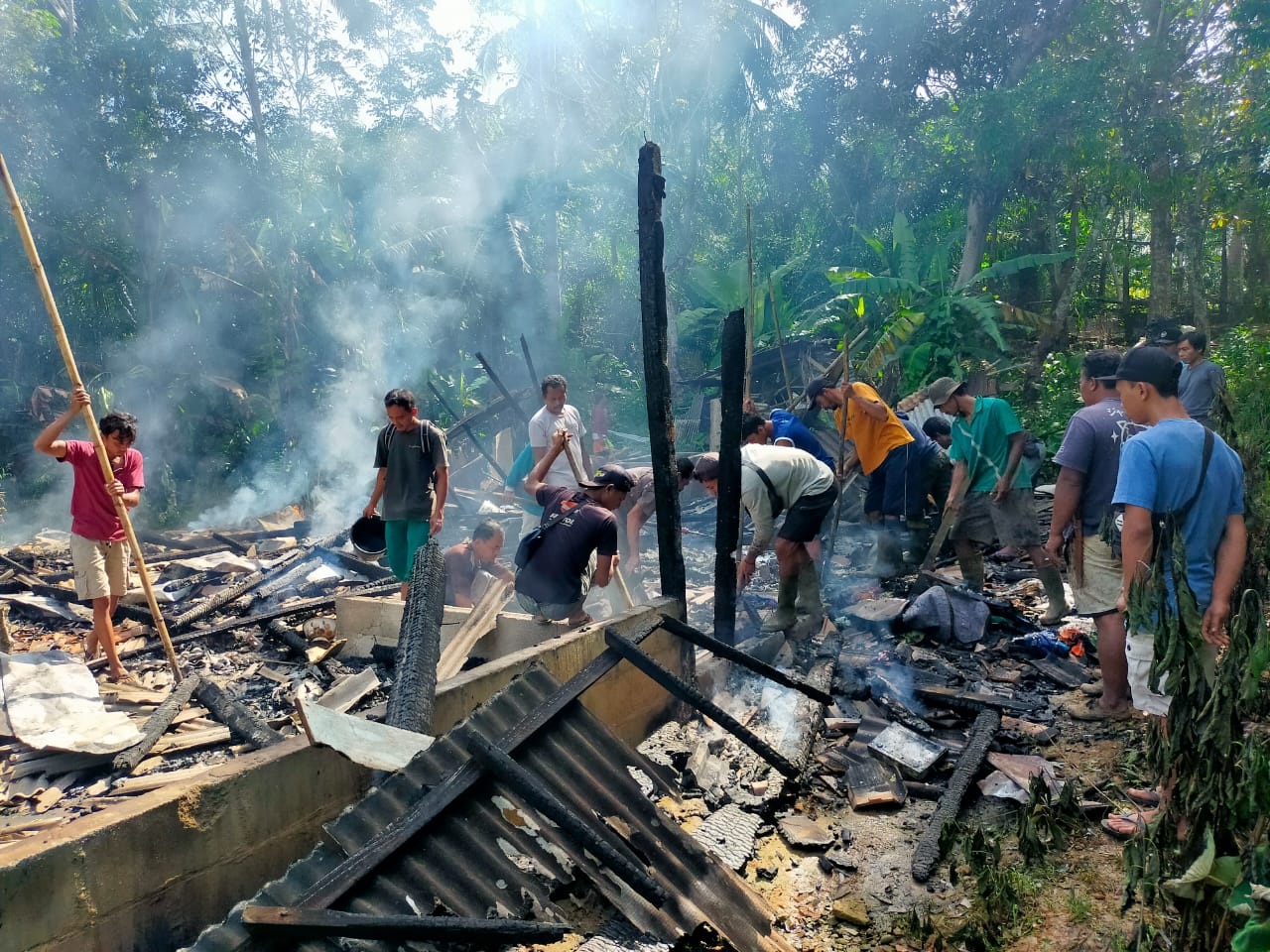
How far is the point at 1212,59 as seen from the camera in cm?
1323

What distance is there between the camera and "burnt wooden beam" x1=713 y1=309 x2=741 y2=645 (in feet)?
17.7

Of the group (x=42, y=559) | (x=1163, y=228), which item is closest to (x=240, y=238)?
(x=42, y=559)

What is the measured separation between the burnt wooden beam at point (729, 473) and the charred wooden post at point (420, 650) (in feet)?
6.47

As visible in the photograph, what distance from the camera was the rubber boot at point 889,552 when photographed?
8531mm

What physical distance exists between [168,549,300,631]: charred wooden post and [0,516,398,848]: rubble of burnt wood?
16 mm

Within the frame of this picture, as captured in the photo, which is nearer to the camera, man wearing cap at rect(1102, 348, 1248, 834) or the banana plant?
man wearing cap at rect(1102, 348, 1248, 834)

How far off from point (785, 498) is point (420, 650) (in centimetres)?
359

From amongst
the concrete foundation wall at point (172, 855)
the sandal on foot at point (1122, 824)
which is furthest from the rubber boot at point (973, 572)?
the concrete foundation wall at point (172, 855)

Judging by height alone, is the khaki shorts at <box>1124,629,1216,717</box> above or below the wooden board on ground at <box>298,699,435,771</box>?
below

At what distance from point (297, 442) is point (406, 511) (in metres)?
14.1

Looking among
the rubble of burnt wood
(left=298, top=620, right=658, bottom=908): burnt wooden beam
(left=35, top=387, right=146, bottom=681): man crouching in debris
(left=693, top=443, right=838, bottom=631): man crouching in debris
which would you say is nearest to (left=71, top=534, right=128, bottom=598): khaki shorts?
(left=35, top=387, right=146, bottom=681): man crouching in debris

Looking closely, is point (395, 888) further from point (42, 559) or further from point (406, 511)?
point (42, 559)

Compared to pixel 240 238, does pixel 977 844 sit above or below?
below

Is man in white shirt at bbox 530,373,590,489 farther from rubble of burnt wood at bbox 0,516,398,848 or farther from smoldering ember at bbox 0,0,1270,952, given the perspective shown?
rubble of burnt wood at bbox 0,516,398,848
